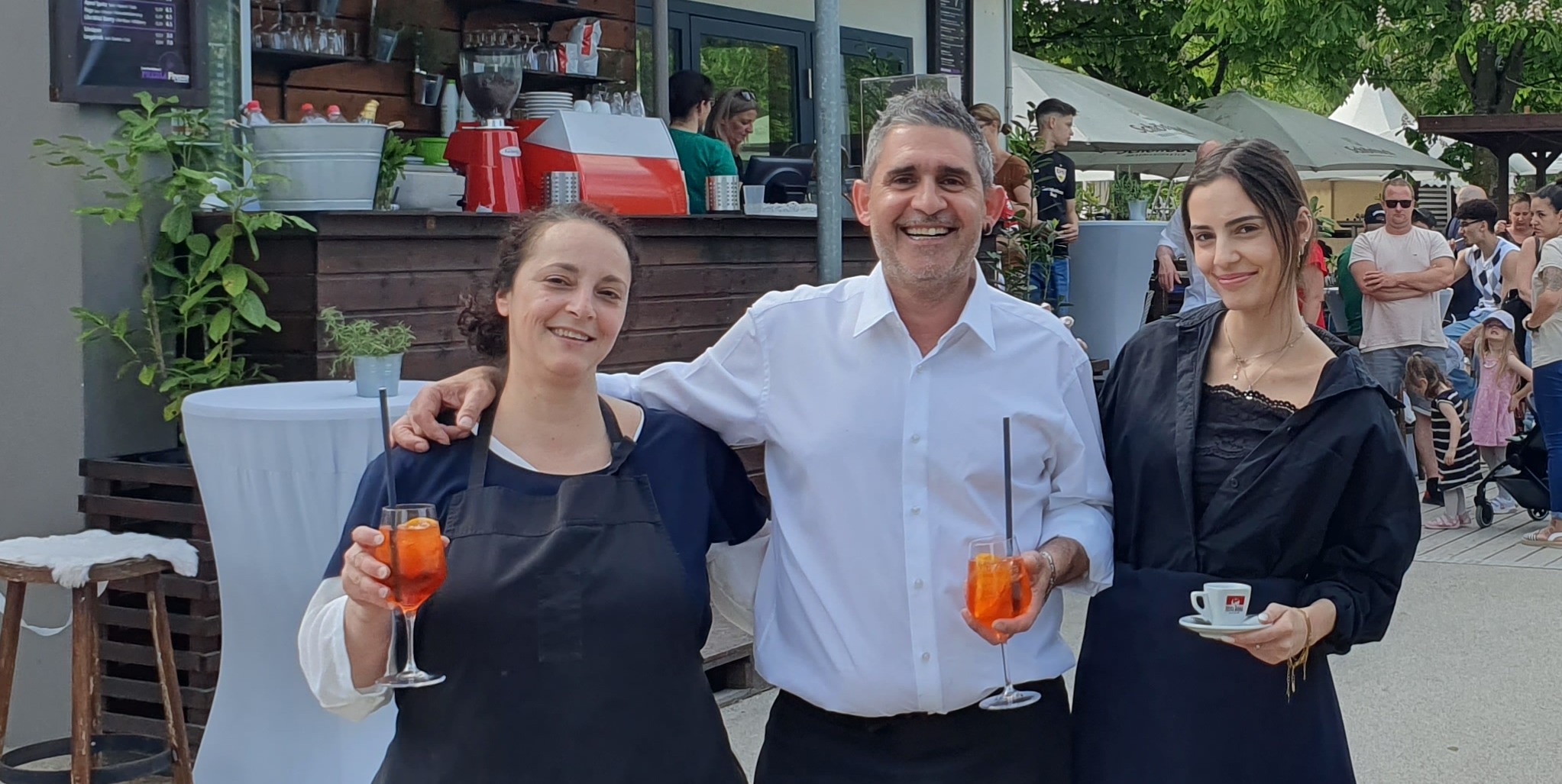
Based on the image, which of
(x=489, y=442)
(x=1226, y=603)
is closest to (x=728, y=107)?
(x=489, y=442)

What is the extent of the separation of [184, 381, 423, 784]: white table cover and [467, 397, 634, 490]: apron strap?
1.43 meters

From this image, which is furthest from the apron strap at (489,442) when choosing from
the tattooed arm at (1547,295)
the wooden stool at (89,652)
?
the tattooed arm at (1547,295)

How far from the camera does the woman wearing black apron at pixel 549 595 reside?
2205 mm

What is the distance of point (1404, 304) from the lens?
31.1ft

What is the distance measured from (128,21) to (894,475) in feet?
10.7

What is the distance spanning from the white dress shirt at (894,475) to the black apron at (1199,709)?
0.10 metres

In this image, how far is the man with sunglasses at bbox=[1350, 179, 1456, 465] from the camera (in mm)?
9391

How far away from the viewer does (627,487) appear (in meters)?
2.33

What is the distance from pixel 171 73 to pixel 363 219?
0.77m

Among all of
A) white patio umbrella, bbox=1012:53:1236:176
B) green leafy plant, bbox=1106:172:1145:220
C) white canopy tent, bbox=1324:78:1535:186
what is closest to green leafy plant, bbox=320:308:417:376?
green leafy plant, bbox=1106:172:1145:220

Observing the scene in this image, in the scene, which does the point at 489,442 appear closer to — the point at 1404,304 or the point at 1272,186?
the point at 1272,186

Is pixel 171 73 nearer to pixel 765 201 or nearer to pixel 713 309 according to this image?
pixel 713 309

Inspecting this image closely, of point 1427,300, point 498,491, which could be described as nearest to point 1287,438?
point 498,491

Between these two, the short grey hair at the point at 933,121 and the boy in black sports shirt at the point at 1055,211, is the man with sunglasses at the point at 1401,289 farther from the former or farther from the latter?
the short grey hair at the point at 933,121
